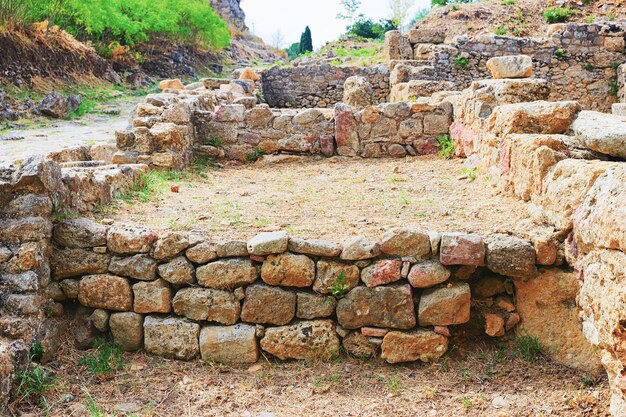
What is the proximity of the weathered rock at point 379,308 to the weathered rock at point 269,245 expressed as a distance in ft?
1.91

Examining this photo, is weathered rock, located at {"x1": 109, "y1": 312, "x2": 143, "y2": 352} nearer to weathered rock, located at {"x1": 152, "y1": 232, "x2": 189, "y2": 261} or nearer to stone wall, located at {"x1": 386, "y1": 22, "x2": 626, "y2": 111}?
weathered rock, located at {"x1": 152, "y1": 232, "x2": 189, "y2": 261}

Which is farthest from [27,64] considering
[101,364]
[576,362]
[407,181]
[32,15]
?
[576,362]

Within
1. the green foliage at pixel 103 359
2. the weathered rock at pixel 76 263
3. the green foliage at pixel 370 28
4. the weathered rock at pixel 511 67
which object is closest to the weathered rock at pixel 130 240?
the weathered rock at pixel 76 263

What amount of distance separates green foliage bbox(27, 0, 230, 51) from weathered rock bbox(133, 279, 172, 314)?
13.2 meters

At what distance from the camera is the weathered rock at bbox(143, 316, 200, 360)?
4109 mm

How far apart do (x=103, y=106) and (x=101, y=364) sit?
37.5ft

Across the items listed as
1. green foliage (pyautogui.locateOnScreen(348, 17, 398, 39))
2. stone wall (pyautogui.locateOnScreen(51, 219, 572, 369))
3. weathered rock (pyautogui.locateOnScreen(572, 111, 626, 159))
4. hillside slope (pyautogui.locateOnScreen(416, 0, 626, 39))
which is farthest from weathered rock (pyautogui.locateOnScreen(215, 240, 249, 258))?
green foliage (pyautogui.locateOnScreen(348, 17, 398, 39))

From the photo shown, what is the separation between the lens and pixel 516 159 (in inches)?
193

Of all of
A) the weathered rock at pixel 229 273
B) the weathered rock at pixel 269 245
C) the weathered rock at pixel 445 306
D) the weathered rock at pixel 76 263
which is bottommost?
the weathered rock at pixel 445 306

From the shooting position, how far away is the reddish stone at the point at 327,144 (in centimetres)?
811

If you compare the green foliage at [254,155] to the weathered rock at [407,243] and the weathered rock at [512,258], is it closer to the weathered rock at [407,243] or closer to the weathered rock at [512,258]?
the weathered rock at [407,243]

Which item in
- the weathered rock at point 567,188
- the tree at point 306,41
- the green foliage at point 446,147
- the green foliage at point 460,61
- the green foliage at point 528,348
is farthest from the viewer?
the tree at point 306,41

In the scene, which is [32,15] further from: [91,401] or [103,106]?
[91,401]

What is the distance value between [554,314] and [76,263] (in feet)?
11.3
